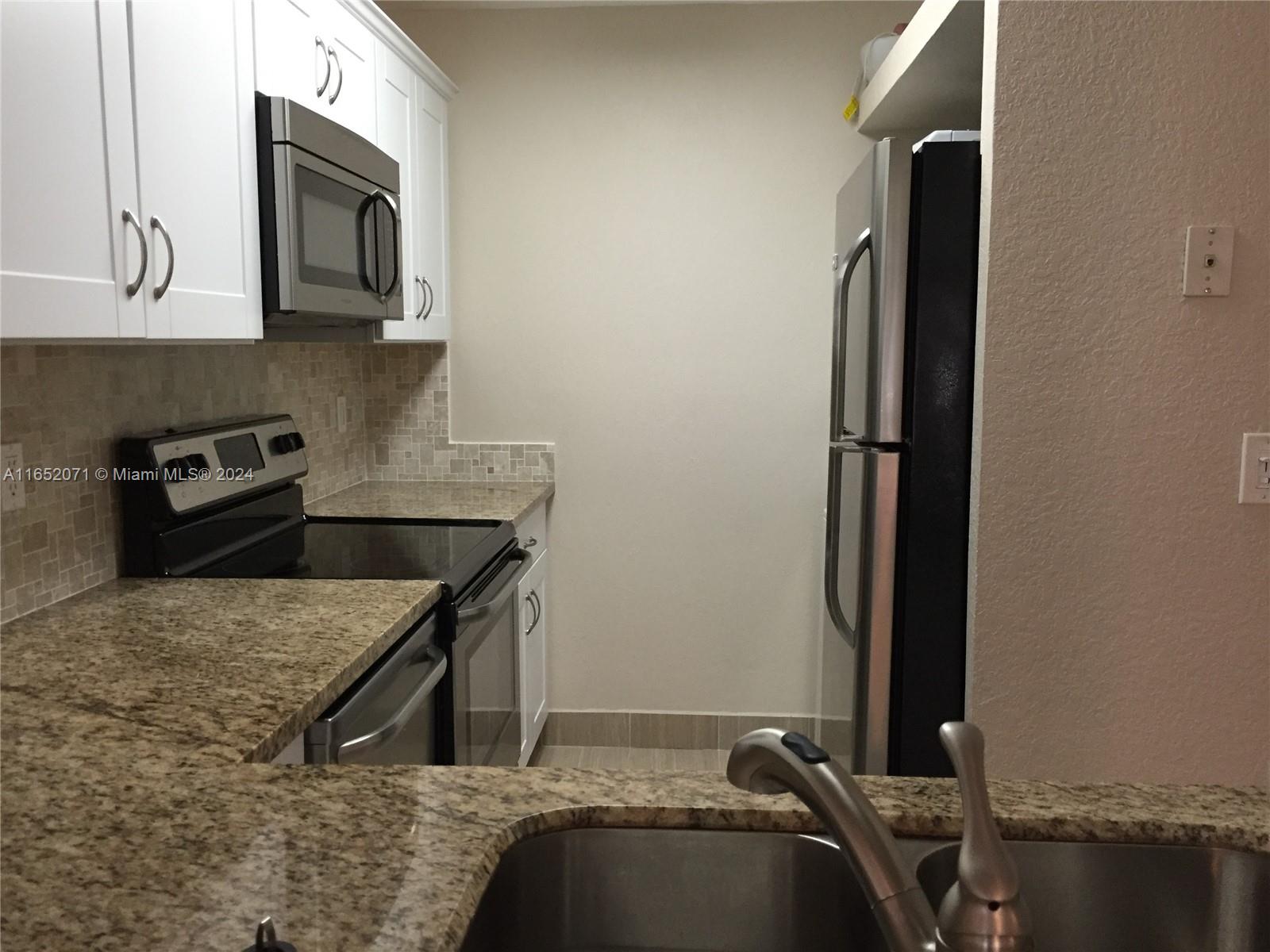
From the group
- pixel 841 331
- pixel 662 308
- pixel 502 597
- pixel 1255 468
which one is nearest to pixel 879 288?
pixel 841 331

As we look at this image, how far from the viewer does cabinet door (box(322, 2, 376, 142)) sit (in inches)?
91.7

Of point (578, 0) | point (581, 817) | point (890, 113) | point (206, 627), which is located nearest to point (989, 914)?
point (581, 817)

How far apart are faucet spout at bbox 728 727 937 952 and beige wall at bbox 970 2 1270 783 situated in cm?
138

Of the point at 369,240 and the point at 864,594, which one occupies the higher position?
the point at 369,240

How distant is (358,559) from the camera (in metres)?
2.23

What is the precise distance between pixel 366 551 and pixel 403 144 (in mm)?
1240

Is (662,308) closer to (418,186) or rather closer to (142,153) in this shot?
(418,186)

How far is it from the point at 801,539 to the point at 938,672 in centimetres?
123

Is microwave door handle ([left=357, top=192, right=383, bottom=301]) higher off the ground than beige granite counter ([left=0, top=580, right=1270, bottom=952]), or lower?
higher

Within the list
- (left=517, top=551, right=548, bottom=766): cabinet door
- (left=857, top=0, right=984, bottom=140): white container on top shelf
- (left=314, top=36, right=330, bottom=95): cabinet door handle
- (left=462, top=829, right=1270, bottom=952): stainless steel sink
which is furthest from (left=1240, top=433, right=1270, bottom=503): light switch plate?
(left=314, top=36, right=330, bottom=95): cabinet door handle

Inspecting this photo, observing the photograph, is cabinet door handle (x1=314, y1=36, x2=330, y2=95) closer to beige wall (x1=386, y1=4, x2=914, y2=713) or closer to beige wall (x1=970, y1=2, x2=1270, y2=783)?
beige wall (x1=386, y1=4, x2=914, y2=713)

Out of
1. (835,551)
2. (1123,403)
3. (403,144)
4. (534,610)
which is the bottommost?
(534,610)

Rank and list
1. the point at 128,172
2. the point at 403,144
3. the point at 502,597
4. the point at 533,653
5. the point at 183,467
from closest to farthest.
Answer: the point at 128,172, the point at 183,467, the point at 502,597, the point at 403,144, the point at 533,653

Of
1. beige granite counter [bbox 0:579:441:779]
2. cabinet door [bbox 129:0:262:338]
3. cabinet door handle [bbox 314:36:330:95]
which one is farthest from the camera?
cabinet door handle [bbox 314:36:330:95]
